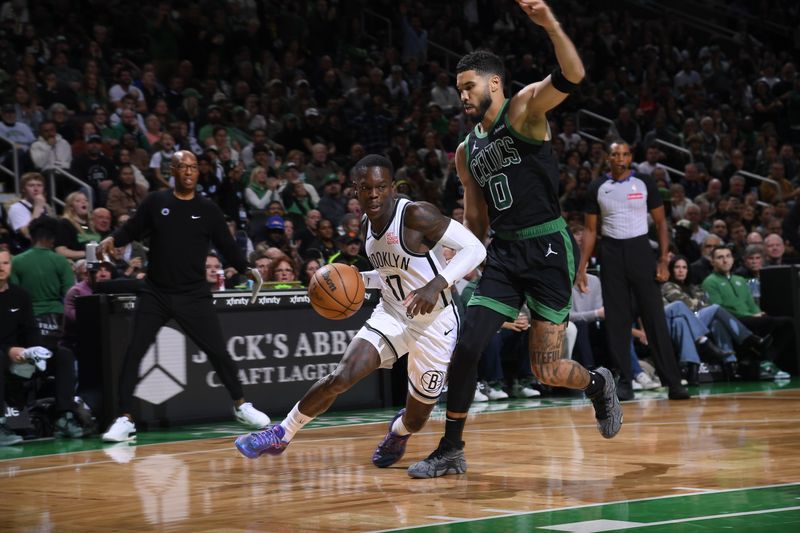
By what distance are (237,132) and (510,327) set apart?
5.74 m

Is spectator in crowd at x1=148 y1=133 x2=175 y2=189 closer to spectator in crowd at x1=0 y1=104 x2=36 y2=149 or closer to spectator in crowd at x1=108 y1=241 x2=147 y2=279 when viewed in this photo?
spectator in crowd at x1=0 y1=104 x2=36 y2=149

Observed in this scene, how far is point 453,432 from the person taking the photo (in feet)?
20.5

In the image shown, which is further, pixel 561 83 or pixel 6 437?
pixel 6 437

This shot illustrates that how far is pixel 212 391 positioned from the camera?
10.2m

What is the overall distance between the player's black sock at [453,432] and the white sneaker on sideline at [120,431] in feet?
10.9

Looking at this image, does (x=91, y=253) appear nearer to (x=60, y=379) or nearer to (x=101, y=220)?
(x=60, y=379)

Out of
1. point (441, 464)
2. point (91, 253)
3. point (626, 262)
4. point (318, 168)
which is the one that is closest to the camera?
point (441, 464)

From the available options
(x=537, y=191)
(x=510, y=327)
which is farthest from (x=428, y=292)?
(x=510, y=327)

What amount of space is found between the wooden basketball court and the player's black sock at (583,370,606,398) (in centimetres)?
38

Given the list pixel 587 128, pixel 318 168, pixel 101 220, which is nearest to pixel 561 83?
pixel 101 220

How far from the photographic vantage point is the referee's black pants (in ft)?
34.7

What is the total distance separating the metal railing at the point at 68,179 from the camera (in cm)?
1284

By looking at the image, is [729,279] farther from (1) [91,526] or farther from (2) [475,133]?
(1) [91,526]

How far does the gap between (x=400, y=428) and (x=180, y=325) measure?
311cm
